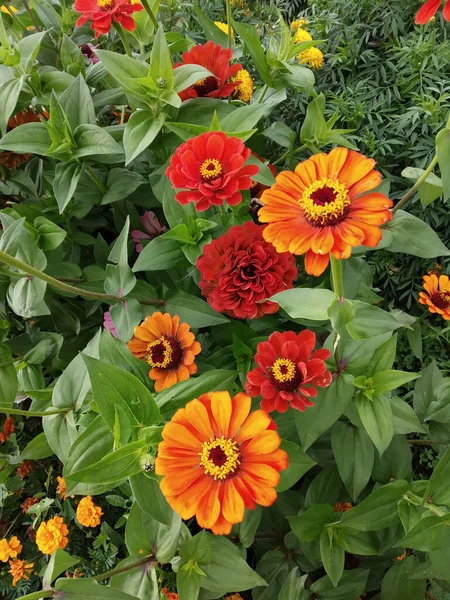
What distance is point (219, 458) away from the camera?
548 millimetres

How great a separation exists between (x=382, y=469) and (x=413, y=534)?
260mm

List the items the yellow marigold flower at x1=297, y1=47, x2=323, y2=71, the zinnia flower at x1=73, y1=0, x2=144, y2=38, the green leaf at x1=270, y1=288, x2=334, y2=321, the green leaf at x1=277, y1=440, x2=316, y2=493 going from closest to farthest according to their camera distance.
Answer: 1. the green leaf at x1=270, y1=288, x2=334, y2=321
2. the green leaf at x1=277, y1=440, x2=316, y2=493
3. the zinnia flower at x1=73, y1=0, x2=144, y2=38
4. the yellow marigold flower at x1=297, y1=47, x2=323, y2=71

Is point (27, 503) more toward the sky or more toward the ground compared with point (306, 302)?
more toward the ground

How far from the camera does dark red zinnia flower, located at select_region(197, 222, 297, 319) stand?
0.76 metres

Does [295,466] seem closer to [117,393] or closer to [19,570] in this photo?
[117,393]

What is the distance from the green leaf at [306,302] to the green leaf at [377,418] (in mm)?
176

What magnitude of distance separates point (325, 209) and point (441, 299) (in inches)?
25.2

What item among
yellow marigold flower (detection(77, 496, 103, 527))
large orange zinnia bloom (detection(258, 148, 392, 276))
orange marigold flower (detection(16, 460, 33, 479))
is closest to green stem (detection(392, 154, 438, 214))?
large orange zinnia bloom (detection(258, 148, 392, 276))

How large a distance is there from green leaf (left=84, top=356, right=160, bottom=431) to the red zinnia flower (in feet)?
0.49

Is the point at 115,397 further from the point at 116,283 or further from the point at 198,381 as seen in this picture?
the point at 116,283

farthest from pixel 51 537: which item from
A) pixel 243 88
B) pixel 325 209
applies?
pixel 243 88

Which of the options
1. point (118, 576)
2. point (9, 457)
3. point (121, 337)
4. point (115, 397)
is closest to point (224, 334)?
point (121, 337)

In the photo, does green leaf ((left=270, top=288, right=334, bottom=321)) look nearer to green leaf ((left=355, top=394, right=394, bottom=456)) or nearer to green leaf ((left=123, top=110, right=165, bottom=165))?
green leaf ((left=355, top=394, right=394, bottom=456))

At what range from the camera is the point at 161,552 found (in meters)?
0.77
